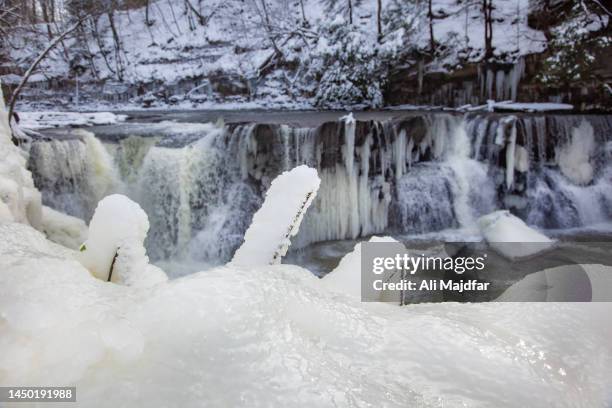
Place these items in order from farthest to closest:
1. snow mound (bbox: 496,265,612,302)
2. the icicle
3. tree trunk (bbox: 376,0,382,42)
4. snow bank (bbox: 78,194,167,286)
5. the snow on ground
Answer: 1. tree trunk (bbox: 376,0,382,42)
2. the icicle
3. snow mound (bbox: 496,265,612,302)
4. snow bank (bbox: 78,194,167,286)
5. the snow on ground

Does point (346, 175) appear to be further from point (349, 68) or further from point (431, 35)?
point (431, 35)

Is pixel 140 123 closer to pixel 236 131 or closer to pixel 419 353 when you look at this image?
pixel 236 131

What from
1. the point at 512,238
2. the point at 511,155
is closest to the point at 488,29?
the point at 511,155

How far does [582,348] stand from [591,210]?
7769mm

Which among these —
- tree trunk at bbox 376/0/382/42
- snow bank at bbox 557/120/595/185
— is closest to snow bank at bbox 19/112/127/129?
tree trunk at bbox 376/0/382/42

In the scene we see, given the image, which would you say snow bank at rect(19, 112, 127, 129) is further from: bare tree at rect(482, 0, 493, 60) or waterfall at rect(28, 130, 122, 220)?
bare tree at rect(482, 0, 493, 60)

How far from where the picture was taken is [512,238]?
265 inches

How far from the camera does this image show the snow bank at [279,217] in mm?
1869

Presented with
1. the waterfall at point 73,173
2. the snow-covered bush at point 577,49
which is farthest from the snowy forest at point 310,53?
the waterfall at point 73,173

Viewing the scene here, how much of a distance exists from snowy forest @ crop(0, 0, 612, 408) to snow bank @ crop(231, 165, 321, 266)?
1 cm

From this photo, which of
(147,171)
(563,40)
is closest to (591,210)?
(563,40)

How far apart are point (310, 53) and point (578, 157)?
9.91 meters

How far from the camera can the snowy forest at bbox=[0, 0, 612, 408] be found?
50.8 inches

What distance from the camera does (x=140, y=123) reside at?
407 inches
